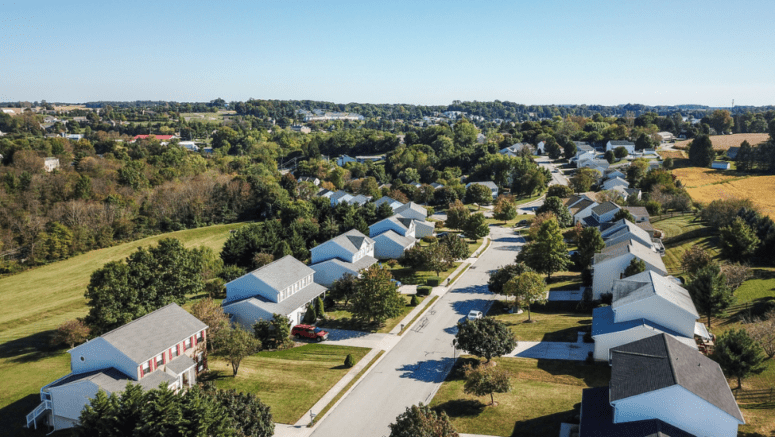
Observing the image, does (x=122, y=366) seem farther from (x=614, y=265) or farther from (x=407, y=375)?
(x=614, y=265)

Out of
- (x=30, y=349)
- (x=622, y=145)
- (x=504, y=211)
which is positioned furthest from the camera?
(x=622, y=145)

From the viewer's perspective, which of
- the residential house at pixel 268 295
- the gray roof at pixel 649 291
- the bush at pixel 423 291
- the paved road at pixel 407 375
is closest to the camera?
the paved road at pixel 407 375

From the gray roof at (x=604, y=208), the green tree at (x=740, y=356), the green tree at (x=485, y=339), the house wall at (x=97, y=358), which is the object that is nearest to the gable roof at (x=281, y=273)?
the house wall at (x=97, y=358)

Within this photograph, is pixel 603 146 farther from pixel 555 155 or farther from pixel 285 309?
pixel 285 309

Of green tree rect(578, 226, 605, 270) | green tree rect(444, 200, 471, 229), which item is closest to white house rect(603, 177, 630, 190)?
green tree rect(444, 200, 471, 229)

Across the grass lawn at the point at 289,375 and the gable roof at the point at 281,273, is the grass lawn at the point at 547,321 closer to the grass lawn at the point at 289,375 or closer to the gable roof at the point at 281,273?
the grass lawn at the point at 289,375

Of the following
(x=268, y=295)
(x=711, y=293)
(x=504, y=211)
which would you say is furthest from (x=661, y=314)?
(x=504, y=211)

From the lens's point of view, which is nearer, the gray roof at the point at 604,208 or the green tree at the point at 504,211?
the gray roof at the point at 604,208

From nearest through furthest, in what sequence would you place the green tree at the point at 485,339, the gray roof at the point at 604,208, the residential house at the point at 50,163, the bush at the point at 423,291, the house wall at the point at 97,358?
the house wall at the point at 97,358 → the green tree at the point at 485,339 → the bush at the point at 423,291 → the gray roof at the point at 604,208 → the residential house at the point at 50,163
